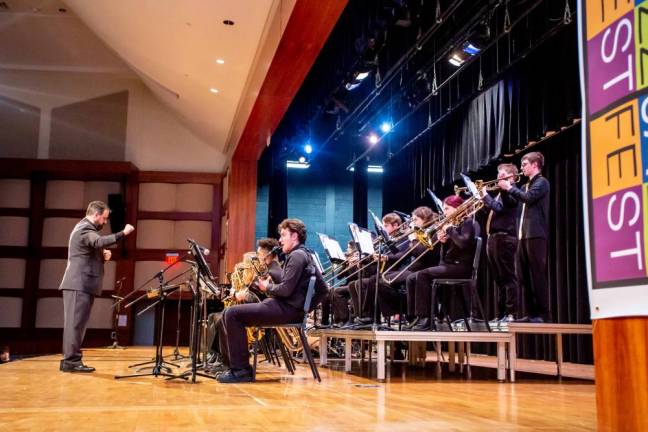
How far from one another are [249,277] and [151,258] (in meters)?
7.40

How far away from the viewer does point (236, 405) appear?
363 centimetres

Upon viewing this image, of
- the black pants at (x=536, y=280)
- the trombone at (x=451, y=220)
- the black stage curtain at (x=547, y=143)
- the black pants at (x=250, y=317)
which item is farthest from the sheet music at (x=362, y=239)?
the black stage curtain at (x=547, y=143)

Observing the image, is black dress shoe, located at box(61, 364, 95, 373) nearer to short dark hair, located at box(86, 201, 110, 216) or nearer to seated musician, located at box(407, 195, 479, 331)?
short dark hair, located at box(86, 201, 110, 216)

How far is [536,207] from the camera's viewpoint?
5.79 m

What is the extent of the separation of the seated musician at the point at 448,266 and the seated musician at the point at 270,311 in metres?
1.19

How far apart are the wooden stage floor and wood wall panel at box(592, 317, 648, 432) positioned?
1.11 m

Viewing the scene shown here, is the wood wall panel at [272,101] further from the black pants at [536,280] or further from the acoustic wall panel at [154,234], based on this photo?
the black pants at [536,280]

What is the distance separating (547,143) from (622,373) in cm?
720

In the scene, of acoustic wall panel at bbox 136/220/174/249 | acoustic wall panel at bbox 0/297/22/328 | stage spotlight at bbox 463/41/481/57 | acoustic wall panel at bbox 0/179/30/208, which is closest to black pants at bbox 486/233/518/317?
stage spotlight at bbox 463/41/481/57

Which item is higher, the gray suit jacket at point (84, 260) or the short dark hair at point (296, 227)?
the short dark hair at point (296, 227)

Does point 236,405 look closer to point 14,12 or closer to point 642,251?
point 642,251

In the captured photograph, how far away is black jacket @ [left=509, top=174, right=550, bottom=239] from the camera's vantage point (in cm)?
571

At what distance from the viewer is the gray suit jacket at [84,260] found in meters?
6.12

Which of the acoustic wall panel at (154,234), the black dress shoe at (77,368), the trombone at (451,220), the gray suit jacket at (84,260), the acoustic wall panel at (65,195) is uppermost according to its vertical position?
the acoustic wall panel at (65,195)
